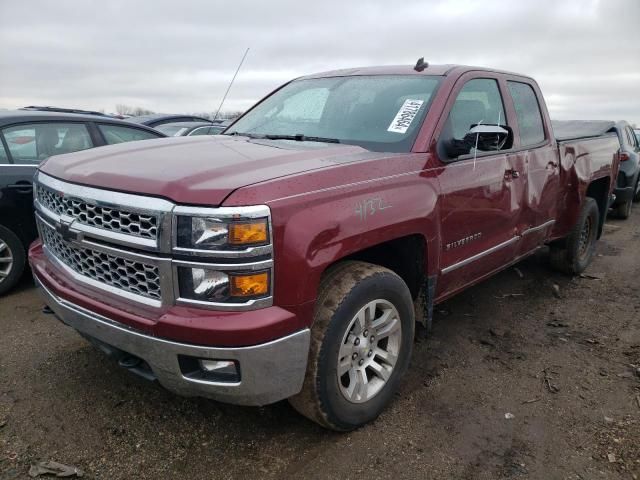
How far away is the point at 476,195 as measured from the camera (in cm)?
331

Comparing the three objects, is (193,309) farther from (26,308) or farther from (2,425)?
(26,308)

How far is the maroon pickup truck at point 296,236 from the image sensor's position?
213cm

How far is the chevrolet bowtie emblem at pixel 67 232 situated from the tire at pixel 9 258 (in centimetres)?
216

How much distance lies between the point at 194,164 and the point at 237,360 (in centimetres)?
94

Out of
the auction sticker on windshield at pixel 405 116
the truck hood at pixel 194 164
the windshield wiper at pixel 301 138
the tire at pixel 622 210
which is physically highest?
the auction sticker on windshield at pixel 405 116

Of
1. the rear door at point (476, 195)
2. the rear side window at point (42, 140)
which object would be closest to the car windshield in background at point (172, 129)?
the rear side window at point (42, 140)

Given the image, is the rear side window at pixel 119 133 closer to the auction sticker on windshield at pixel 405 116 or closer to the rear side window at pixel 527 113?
the auction sticker on windshield at pixel 405 116

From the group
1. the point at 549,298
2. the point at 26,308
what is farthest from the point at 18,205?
the point at 549,298

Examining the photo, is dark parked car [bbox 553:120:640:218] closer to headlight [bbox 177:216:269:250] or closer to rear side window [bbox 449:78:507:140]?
rear side window [bbox 449:78:507:140]

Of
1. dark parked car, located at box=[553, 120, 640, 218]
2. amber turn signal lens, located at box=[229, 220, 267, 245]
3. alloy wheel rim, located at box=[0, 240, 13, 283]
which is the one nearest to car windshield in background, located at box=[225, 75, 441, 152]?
amber turn signal lens, located at box=[229, 220, 267, 245]

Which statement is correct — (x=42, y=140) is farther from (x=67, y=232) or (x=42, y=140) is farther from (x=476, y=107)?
(x=476, y=107)

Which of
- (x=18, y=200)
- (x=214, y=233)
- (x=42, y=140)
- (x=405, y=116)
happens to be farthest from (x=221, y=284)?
(x=42, y=140)

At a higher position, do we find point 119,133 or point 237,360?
point 119,133

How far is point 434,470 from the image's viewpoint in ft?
8.13
